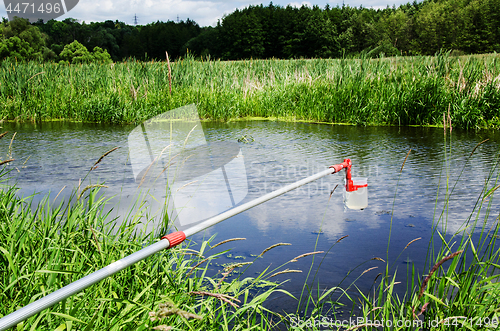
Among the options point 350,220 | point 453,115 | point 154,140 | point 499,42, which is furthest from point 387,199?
point 499,42

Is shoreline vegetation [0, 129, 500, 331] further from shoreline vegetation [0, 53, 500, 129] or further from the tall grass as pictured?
shoreline vegetation [0, 53, 500, 129]

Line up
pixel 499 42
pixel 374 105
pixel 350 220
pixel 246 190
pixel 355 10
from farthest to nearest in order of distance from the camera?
pixel 355 10 → pixel 499 42 → pixel 374 105 → pixel 246 190 → pixel 350 220

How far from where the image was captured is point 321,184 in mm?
4426

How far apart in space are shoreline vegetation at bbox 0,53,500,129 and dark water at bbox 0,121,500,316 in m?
0.65

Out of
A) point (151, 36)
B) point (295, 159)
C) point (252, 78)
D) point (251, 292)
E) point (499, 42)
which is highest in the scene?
point (151, 36)

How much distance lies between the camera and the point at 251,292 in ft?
7.58

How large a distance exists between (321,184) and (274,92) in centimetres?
573

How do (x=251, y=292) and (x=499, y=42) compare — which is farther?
(x=499, y=42)

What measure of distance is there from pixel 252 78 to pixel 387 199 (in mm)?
7695

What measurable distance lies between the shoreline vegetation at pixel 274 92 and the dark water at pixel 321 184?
2.15 feet

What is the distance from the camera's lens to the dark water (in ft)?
8.98

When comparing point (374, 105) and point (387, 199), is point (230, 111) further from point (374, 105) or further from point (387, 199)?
point (387, 199)

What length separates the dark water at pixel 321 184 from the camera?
2.74m

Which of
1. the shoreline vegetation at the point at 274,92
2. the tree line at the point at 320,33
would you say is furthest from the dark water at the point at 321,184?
the tree line at the point at 320,33
